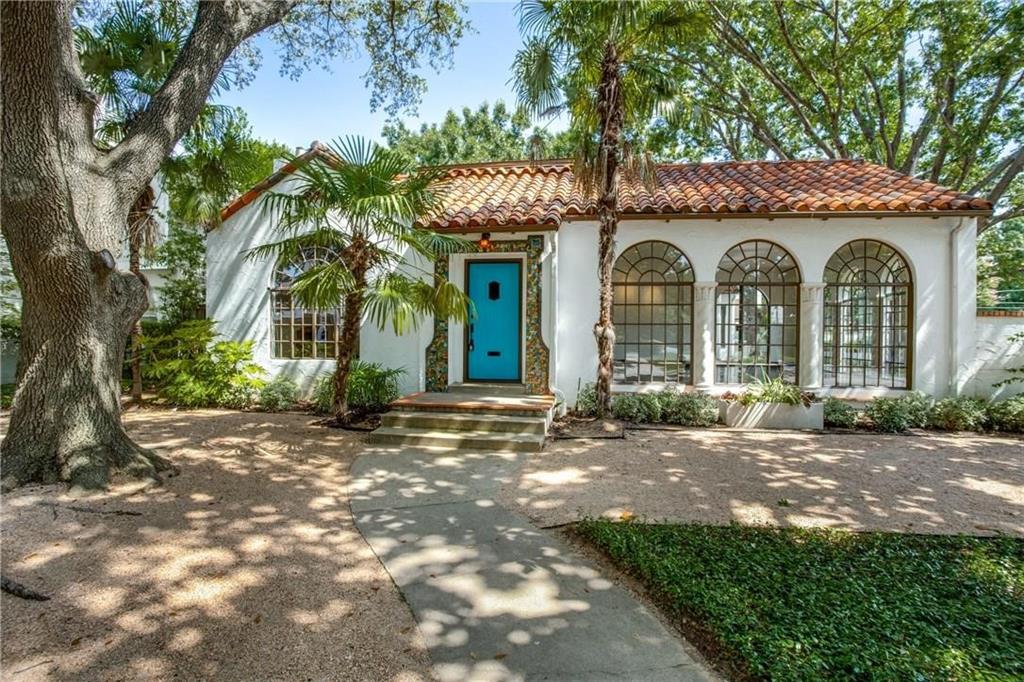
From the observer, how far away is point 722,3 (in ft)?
46.0

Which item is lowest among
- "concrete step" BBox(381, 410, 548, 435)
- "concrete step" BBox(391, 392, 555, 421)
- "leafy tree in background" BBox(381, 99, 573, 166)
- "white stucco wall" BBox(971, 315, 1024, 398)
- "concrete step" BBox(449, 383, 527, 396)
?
"concrete step" BBox(381, 410, 548, 435)

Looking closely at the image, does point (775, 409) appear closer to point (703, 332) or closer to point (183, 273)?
point (703, 332)

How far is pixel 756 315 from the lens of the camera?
10.0 meters

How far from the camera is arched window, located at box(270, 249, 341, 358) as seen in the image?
420 inches

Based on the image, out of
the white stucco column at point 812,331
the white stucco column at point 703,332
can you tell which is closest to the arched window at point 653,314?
the white stucco column at point 703,332

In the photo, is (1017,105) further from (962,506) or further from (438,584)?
(438,584)

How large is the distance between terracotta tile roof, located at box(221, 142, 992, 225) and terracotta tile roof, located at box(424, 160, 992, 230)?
0.06 ft

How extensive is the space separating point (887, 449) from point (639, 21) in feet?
24.3

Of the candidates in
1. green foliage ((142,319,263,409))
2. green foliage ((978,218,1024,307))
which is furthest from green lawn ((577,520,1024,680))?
green foliage ((978,218,1024,307))

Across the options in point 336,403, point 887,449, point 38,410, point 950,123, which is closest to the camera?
point 38,410

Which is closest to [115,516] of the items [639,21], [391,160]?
[391,160]

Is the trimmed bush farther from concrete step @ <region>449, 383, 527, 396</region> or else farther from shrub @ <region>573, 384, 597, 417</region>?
concrete step @ <region>449, 383, 527, 396</region>

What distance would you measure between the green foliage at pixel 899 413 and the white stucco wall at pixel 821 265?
548 millimetres

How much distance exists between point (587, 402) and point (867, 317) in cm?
600
